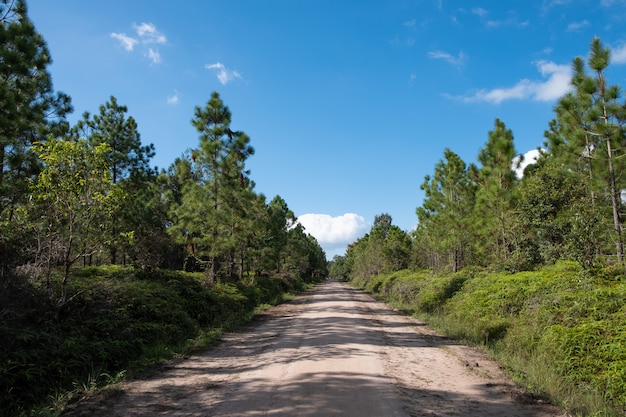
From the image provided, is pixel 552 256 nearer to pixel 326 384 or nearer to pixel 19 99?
pixel 326 384

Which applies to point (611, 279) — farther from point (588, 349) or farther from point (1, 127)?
point (1, 127)

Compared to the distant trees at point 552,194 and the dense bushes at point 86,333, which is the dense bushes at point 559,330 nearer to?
the distant trees at point 552,194

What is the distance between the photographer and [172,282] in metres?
14.5

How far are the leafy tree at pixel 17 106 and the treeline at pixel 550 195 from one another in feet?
47.8

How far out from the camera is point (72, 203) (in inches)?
339

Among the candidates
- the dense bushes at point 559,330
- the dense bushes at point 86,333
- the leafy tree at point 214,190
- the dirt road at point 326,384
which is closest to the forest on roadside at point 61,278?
the dense bushes at point 86,333

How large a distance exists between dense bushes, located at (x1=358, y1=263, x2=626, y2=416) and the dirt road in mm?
692

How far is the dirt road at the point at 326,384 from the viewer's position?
5.24 metres

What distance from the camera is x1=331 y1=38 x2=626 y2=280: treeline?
37.0 feet

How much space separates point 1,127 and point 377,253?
1658 inches

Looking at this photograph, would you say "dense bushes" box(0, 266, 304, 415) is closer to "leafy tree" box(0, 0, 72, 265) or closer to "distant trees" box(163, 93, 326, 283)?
"leafy tree" box(0, 0, 72, 265)

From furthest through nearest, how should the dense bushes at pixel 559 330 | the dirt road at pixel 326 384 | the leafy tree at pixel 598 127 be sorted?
the leafy tree at pixel 598 127 < the dense bushes at pixel 559 330 < the dirt road at pixel 326 384

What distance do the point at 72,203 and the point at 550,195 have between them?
61.4ft

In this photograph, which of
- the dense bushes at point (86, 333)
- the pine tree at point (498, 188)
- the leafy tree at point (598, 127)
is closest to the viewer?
the dense bushes at point (86, 333)
